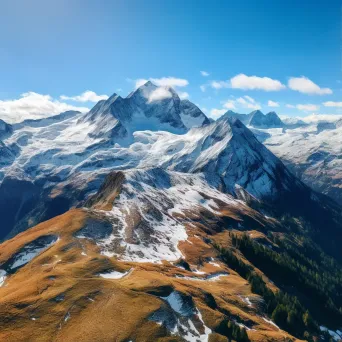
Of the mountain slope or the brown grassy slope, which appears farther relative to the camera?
the mountain slope

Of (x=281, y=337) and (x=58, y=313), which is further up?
(x=58, y=313)

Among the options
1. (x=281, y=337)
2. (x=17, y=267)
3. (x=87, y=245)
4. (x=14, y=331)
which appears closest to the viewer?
(x=14, y=331)

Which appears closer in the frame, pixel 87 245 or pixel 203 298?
pixel 203 298

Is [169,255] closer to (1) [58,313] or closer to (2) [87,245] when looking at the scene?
(2) [87,245]

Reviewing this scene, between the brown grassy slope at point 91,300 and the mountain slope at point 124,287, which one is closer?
the brown grassy slope at point 91,300

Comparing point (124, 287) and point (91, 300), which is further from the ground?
point (124, 287)

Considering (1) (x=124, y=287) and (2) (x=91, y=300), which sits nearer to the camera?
(2) (x=91, y=300)

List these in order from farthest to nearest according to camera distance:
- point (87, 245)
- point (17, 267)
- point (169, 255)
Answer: point (169, 255), point (87, 245), point (17, 267)

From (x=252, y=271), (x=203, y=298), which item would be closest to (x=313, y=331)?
(x=252, y=271)

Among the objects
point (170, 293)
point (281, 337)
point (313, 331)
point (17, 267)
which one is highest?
point (17, 267)

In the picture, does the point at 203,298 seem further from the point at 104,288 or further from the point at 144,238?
the point at 144,238
